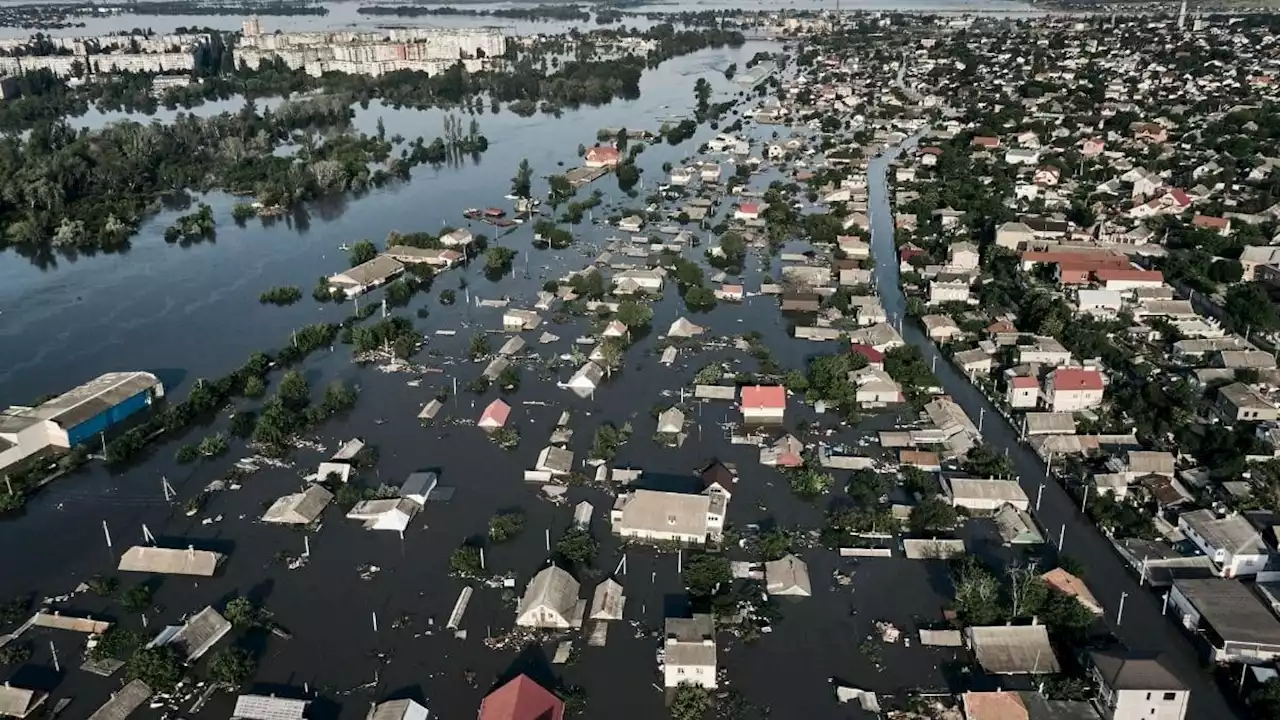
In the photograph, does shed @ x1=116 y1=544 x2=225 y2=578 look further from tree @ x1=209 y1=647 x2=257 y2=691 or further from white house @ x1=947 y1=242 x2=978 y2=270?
white house @ x1=947 y1=242 x2=978 y2=270

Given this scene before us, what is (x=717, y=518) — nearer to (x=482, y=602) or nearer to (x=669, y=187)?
(x=482, y=602)

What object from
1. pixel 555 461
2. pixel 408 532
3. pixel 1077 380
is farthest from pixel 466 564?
pixel 1077 380

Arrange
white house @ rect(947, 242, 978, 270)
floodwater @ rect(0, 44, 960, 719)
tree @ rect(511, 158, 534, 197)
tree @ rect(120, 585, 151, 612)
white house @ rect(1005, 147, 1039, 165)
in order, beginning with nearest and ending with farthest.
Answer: floodwater @ rect(0, 44, 960, 719), tree @ rect(120, 585, 151, 612), white house @ rect(947, 242, 978, 270), tree @ rect(511, 158, 534, 197), white house @ rect(1005, 147, 1039, 165)

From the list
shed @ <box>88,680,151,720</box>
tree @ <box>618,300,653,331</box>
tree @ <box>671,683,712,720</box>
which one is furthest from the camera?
tree @ <box>618,300,653,331</box>

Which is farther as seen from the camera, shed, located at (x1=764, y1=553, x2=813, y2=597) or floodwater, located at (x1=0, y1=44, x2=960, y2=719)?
shed, located at (x1=764, y1=553, x2=813, y2=597)

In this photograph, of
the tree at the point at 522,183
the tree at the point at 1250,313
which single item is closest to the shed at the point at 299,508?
the tree at the point at 1250,313

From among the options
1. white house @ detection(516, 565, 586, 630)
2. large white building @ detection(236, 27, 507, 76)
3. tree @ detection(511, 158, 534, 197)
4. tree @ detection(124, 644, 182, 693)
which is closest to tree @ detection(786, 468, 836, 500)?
white house @ detection(516, 565, 586, 630)
